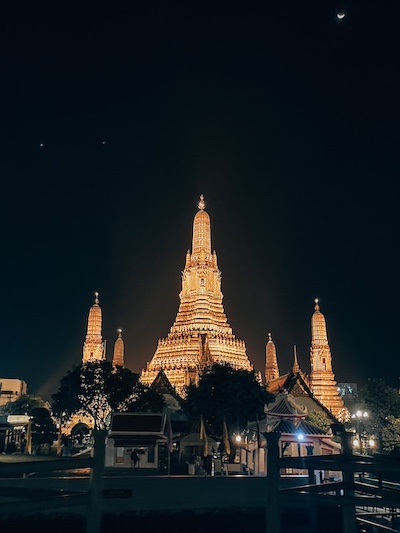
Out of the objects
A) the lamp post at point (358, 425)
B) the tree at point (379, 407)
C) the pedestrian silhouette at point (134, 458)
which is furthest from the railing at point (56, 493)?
the tree at point (379, 407)

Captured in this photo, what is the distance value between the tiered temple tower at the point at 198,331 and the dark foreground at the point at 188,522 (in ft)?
158

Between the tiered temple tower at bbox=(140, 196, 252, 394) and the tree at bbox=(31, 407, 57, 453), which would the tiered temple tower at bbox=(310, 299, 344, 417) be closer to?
the tiered temple tower at bbox=(140, 196, 252, 394)

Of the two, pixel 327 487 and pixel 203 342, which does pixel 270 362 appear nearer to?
pixel 203 342

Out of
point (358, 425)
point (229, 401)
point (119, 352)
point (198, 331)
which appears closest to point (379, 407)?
point (358, 425)

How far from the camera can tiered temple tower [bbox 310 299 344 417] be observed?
82381 mm

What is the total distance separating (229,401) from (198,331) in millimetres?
39623

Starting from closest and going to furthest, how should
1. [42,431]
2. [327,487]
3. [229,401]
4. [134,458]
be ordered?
[327,487] < [134,458] < [229,401] < [42,431]

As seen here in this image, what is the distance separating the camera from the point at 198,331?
85.3m

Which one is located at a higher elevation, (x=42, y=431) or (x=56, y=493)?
(x=42, y=431)

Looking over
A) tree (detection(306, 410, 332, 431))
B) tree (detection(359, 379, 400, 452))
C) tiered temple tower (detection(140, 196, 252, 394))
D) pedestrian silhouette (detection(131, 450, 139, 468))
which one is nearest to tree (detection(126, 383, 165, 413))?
pedestrian silhouette (detection(131, 450, 139, 468))

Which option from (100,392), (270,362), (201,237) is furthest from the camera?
(270,362)

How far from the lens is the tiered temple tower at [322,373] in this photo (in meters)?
82.4

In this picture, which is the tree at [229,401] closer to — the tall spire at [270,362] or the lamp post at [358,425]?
the lamp post at [358,425]

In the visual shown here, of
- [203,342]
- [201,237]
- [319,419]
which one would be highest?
[201,237]
